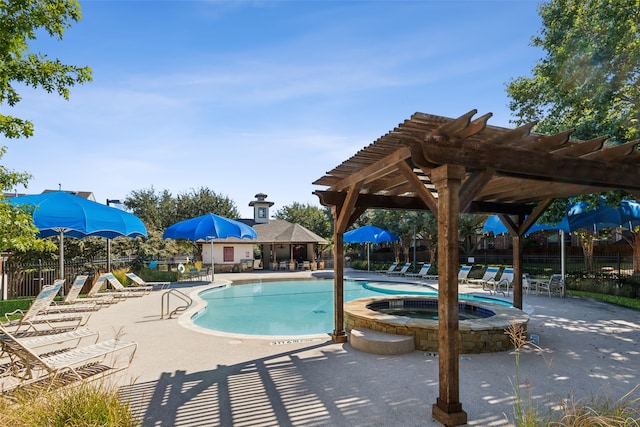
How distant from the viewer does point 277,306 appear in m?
13.8

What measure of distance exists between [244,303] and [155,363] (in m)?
8.54

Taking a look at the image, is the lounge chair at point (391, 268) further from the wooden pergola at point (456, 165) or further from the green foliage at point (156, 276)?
the wooden pergola at point (456, 165)

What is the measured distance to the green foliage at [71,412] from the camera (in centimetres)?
293

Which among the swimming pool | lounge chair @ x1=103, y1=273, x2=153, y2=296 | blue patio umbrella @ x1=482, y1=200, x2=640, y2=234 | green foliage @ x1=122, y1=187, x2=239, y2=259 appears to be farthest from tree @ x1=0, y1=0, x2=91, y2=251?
green foliage @ x1=122, y1=187, x2=239, y2=259

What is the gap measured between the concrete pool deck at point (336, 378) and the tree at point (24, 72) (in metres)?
2.44

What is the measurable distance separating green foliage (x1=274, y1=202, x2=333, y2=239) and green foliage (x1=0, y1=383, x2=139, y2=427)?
3555cm

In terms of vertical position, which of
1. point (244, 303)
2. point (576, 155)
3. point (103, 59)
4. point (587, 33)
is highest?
point (587, 33)

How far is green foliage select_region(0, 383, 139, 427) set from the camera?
9.62 ft

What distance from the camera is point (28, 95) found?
18.5 feet

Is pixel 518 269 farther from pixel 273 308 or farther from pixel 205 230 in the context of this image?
pixel 205 230

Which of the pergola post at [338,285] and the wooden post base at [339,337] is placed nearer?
the wooden post base at [339,337]

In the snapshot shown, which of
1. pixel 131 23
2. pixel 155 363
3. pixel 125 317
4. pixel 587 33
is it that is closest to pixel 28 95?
pixel 131 23

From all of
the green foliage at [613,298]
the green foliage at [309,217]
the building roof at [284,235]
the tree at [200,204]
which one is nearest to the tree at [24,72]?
the green foliage at [613,298]

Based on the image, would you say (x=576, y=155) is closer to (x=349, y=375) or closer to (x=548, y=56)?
(x=349, y=375)
